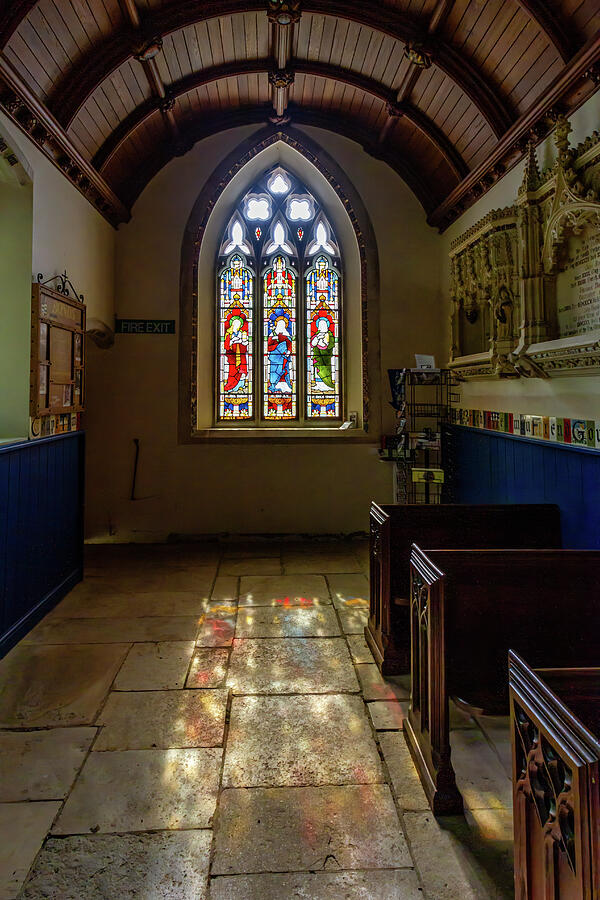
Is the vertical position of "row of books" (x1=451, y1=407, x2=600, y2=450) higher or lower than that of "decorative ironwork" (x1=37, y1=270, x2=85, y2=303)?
lower

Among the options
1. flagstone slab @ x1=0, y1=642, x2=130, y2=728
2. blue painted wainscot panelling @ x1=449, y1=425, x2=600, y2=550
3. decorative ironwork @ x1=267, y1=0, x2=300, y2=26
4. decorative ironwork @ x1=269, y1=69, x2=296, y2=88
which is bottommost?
flagstone slab @ x1=0, y1=642, x2=130, y2=728

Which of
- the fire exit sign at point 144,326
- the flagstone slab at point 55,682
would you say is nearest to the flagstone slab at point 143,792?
the flagstone slab at point 55,682

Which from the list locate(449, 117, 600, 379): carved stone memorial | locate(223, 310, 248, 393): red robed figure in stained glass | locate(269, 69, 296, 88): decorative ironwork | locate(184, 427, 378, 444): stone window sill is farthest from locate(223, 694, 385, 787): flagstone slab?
locate(269, 69, 296, 88): decorative ironwork

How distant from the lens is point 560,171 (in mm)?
3271

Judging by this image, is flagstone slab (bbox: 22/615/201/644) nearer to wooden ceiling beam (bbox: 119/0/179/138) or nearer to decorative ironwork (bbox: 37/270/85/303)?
decorative ironwork (bbox: 37/270/85/303)

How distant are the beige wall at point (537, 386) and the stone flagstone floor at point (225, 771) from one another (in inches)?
75.0

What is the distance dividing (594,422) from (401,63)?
363cm

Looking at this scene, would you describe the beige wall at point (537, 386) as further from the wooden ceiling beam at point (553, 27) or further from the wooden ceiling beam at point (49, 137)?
the wooden ceiling beam at point (49, 137)

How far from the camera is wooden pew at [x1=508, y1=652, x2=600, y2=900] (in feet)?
3.35

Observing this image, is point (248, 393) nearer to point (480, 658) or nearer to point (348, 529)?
point (348, 529)

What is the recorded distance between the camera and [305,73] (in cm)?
509

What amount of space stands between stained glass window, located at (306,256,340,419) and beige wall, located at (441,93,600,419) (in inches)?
58.8

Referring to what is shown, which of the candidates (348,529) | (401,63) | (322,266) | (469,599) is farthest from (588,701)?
(322,266)

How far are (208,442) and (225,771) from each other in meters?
4.04
